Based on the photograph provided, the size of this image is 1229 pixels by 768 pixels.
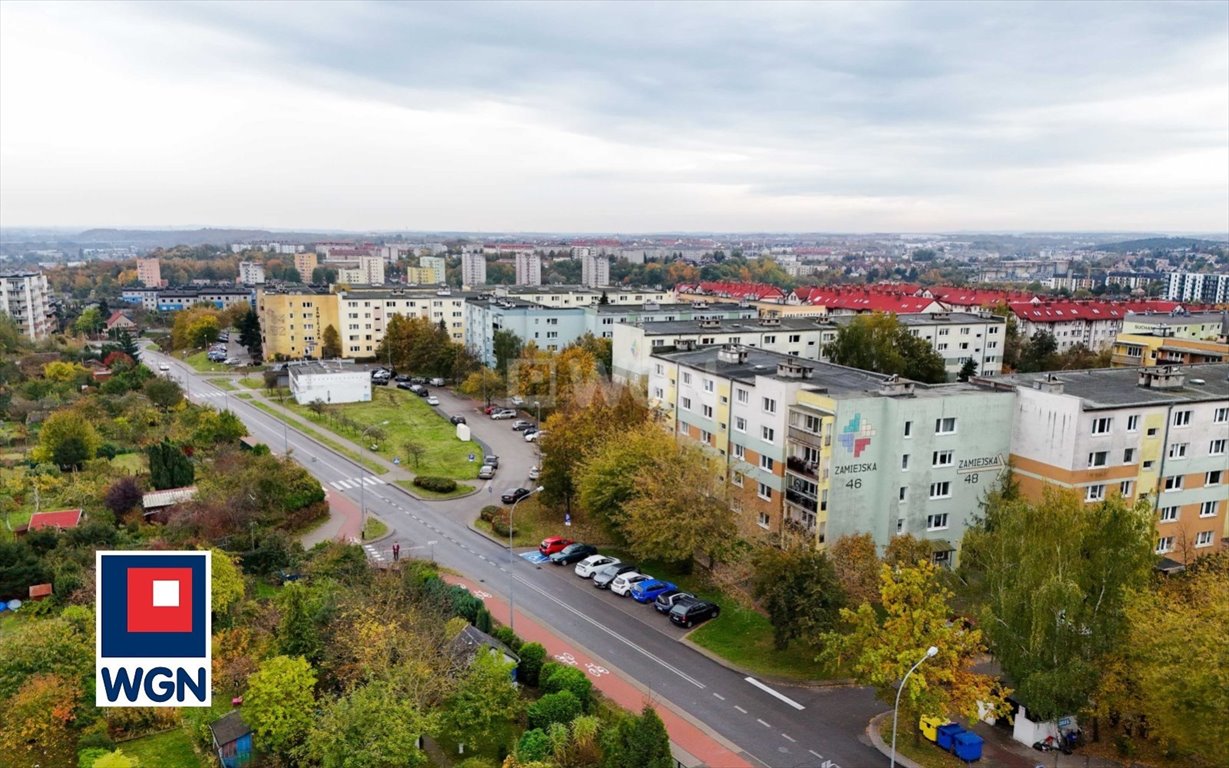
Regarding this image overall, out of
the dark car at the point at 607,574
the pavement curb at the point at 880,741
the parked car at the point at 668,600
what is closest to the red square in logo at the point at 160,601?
the pavement curb at the point at 880,741

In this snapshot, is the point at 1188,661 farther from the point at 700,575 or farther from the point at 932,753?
the point at 700,575

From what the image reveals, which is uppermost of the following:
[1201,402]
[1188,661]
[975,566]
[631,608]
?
[1201,402]

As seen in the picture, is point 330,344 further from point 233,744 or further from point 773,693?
point 773,693

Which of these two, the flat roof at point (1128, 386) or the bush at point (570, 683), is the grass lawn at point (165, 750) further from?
the flat roof at point (1128, 386)

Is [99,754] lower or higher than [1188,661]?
lower

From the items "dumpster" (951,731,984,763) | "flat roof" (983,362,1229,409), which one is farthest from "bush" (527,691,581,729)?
"flat roof" (983,362,1229,409)

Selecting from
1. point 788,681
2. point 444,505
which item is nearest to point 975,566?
point 788,681

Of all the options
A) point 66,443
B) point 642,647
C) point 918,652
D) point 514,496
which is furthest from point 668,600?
point 66,443
